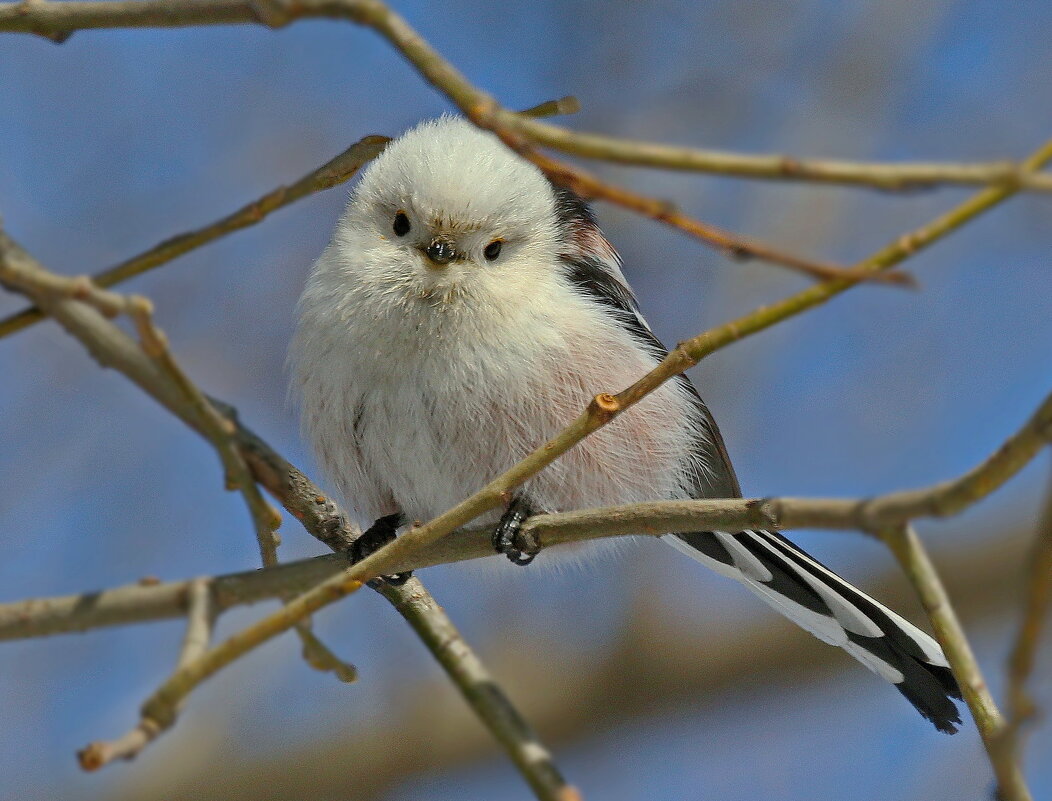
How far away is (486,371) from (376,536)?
59 centimetres

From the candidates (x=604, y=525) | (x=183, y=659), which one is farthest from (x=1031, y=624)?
(x=183, y=659)

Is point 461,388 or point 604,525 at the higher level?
point 461,388

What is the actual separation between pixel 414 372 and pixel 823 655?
287 cm

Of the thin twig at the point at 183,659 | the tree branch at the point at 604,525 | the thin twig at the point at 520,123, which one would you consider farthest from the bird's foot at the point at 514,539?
the thin twig at the point at 520,123

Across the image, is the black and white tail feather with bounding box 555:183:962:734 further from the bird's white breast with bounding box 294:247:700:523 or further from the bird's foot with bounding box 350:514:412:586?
the bird's foot with bounding box 350:514:412:586

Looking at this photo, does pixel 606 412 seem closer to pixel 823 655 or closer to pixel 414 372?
pixel 414 372

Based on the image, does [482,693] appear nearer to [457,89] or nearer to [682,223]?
[682,223]

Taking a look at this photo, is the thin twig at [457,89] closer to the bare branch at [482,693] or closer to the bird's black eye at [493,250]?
the bare branch at [482,693]

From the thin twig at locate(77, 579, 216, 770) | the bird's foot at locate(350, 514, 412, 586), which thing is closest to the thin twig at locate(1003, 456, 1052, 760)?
the thin twig at locate(77, 579, 216, 770)

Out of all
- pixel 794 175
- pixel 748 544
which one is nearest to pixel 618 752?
pixel 748 544

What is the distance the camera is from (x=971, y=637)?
521 cm

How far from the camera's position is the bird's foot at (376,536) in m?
3.06

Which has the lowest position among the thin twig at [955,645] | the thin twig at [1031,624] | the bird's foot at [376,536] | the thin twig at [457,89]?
the thin twig at [1031,624]

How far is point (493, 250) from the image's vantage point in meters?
3.26
